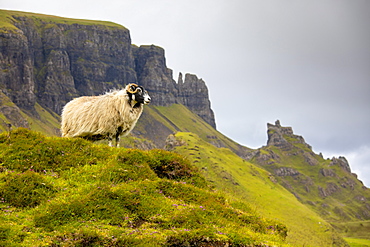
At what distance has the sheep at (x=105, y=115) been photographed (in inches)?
828

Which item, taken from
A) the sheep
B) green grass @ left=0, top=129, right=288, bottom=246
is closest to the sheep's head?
the sheep

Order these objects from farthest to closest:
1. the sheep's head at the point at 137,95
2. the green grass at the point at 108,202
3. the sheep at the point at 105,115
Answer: the sheep's head at the point at 137,95 → the sheep at the point at 105,115 → the green grass at the point at 108,202

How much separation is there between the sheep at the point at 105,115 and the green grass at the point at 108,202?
10.9 ft

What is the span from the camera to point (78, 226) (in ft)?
35.9

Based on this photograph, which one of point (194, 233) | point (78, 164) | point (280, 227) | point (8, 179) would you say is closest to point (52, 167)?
point (78, 164)

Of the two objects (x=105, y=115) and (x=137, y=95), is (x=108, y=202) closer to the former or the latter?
(x=105, y=115)

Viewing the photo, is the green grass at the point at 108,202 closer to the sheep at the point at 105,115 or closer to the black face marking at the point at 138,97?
the sheep at the point at 105,115

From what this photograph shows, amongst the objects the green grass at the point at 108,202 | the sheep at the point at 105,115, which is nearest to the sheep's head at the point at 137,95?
the sheep at the point at 105,115

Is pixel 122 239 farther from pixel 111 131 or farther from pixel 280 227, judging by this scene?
pixel 111 131

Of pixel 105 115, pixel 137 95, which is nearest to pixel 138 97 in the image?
pixel 137 95

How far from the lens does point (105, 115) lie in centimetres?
2108

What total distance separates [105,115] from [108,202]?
9.50m

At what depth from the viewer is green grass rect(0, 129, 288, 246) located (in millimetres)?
10586

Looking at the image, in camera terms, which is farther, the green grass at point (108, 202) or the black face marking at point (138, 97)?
the black face marking at point (138, 97)
